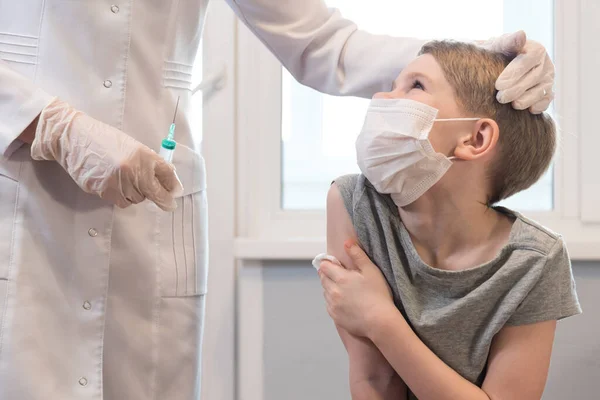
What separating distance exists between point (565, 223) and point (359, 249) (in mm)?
1116

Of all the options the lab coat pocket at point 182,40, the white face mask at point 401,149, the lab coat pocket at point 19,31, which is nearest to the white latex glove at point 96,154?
the lab coat pocket at point 19,31

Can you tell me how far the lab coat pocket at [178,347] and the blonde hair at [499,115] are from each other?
646 mm

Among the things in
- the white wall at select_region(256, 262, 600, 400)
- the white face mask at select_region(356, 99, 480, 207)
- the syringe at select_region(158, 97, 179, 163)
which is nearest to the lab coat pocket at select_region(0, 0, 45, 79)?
the syringe at select_region(158, 97, 179, 163)

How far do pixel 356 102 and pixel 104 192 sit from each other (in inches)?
49.1

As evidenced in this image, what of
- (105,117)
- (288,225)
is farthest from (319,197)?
(105,117)

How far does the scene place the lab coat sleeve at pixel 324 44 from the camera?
1370mm

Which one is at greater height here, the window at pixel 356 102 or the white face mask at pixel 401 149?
the window at pixel 356 102

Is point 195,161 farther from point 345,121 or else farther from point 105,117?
point 345,121

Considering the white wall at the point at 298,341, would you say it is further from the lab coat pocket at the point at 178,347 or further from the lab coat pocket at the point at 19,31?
the lab coat pocket at the point at 19,31

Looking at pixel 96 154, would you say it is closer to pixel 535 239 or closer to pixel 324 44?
pixel 324 44

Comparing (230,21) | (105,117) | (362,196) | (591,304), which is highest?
(230,21)

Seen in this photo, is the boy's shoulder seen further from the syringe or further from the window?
the window

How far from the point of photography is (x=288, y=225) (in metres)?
2.13

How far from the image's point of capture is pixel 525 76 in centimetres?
116
